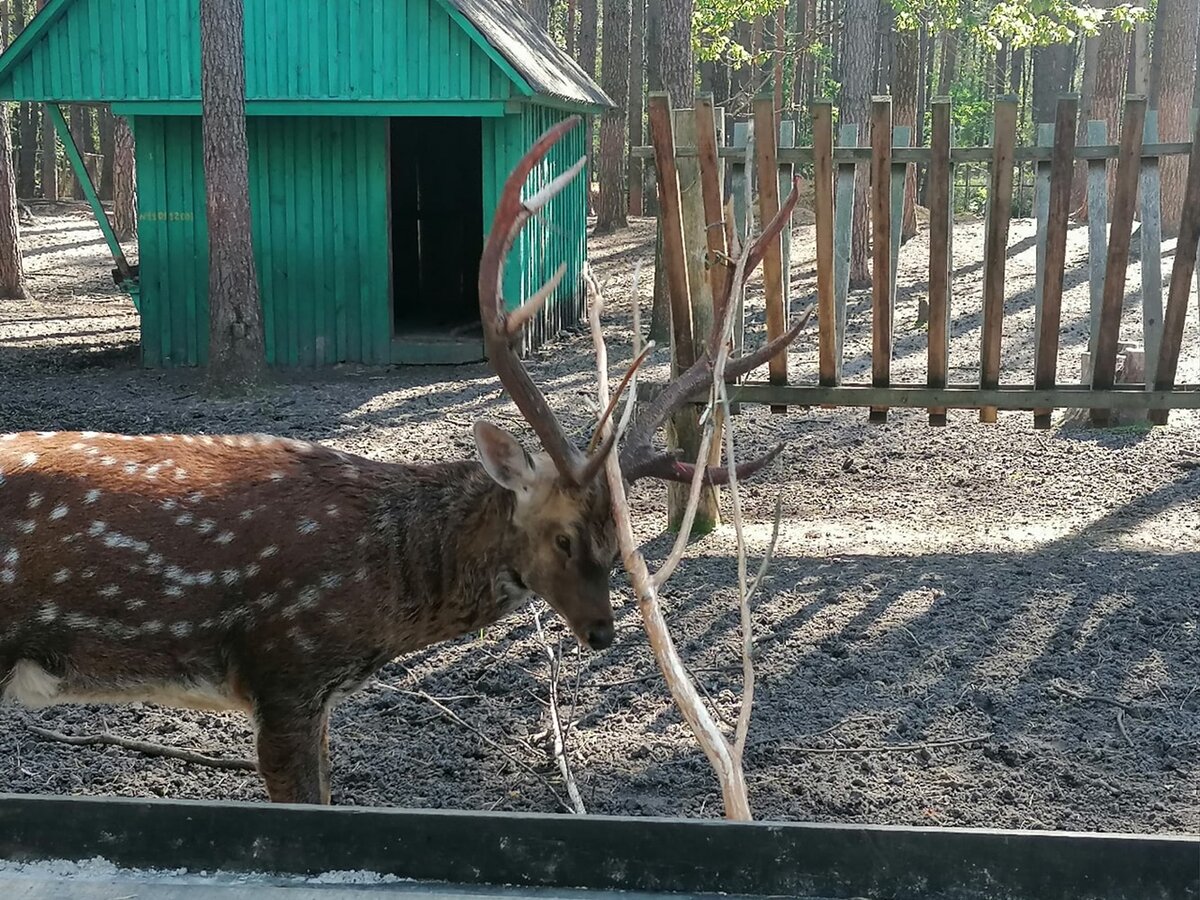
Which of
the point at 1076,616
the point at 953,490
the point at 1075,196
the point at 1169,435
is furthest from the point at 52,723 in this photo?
the point at 1075,196

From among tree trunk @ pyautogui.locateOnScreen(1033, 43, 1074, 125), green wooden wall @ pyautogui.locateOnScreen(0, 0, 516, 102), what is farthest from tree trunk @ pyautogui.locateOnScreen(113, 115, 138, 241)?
tree trunk @ pyautogui.locateOnScreen(1033, 43, 1074, 125)

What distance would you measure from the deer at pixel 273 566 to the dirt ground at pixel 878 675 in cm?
66

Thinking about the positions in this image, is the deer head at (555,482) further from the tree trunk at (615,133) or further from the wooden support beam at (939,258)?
the tree trunk at (615,133)

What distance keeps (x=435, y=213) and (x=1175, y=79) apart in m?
10.9

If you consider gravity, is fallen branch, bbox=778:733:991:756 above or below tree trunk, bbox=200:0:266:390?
below

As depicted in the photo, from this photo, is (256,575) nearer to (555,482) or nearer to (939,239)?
(555,482)

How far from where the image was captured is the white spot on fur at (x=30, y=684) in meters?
4.14

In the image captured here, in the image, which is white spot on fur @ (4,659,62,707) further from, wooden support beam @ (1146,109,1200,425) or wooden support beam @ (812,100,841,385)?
wooden support beam @ (1146,109,1200,425)

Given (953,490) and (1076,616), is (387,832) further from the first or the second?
(953,490)

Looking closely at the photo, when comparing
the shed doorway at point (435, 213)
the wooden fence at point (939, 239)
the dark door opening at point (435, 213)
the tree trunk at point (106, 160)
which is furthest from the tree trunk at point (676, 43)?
the tree trunk at point (106, 160)

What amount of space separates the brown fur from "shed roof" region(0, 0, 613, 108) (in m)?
8.78

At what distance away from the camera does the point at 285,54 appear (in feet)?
42.6

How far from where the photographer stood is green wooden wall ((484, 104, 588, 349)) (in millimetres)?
13359

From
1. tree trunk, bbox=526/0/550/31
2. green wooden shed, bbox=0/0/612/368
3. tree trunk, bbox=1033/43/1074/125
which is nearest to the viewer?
green wooden shed, bbox=0/0/612/368
